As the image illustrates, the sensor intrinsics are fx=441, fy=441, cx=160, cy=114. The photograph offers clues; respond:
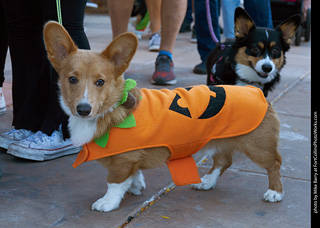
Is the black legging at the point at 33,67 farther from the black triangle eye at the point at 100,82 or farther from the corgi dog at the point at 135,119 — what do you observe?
the black triangle eye at the point at 100,82

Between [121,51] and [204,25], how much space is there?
3.54m

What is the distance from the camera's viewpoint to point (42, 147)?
3.18 m

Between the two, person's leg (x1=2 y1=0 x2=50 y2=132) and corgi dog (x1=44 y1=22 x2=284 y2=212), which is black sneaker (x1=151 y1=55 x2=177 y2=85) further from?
corgi dog (x1=44 y1=22 x2=284 y2=212)

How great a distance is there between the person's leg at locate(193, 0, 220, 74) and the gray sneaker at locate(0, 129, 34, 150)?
10.0 feet

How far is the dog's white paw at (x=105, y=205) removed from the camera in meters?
2.48

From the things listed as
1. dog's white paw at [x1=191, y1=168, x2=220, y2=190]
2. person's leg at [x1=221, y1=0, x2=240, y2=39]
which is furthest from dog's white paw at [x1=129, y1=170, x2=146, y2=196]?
person's leg at [x1=221, y1=0, x2=240, y2=39]

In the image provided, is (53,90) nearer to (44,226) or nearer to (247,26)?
(44,226)

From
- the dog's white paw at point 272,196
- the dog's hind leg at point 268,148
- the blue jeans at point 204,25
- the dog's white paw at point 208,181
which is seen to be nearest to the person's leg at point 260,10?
the blue jeans at point 204,25

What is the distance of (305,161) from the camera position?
11.0 ft

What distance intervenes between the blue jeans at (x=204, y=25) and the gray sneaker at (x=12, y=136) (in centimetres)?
312

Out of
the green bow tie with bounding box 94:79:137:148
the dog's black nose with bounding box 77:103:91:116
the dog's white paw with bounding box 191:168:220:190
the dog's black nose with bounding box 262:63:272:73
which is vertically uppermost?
the dog's black nose with bounding box 77:103:91:116

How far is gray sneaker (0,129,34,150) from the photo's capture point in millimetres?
3305
